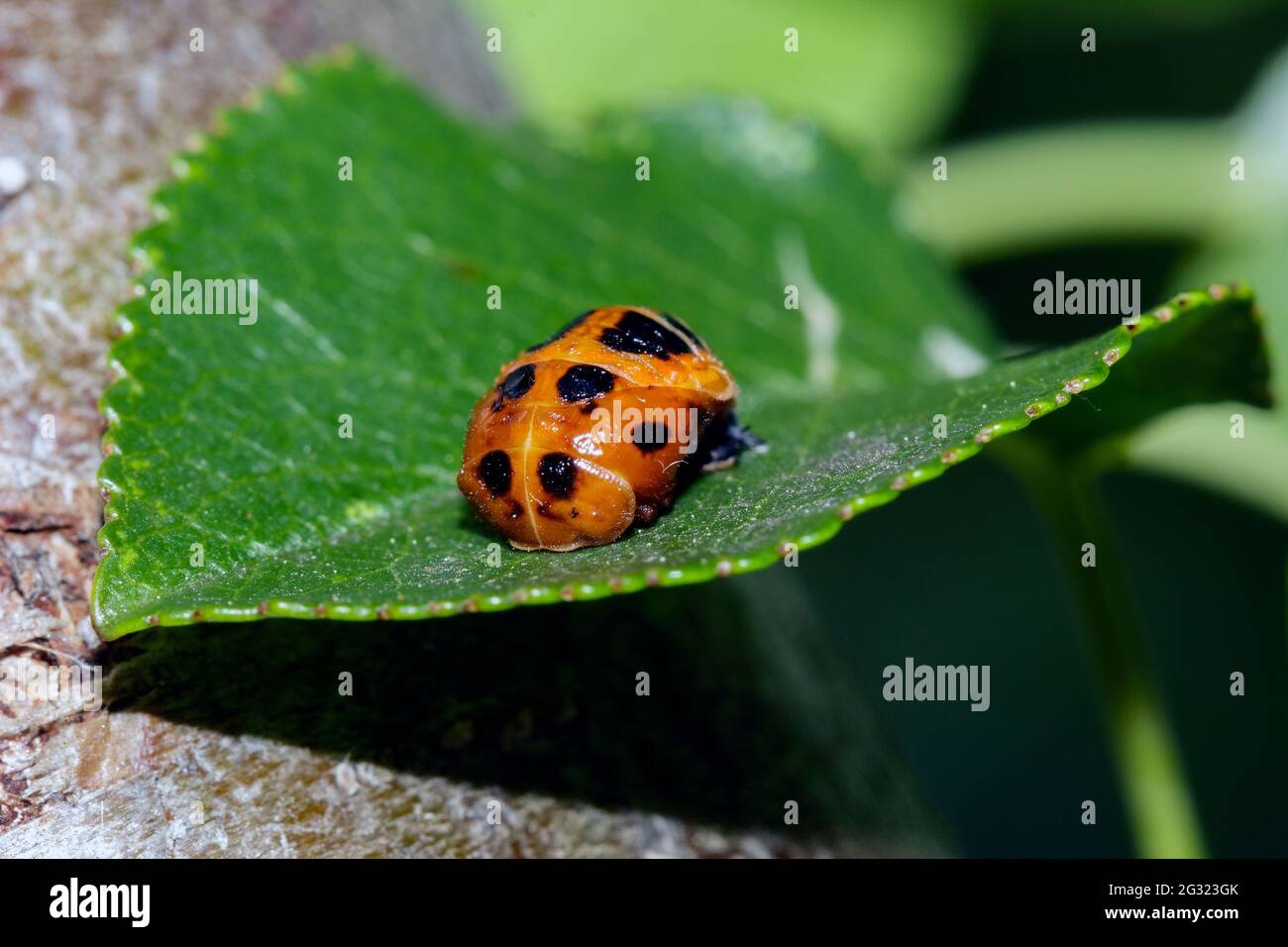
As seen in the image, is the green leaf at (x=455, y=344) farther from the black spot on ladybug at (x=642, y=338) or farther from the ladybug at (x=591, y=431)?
the black spot on ladybug at (x=642, y=338)

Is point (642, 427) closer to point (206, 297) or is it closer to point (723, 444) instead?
point (723, 444)

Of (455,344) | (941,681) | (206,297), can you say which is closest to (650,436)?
(455,344)

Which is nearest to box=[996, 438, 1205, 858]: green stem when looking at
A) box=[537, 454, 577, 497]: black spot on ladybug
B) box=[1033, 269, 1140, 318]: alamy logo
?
box=[537, 454, 577, 497]: black spot on ladybug

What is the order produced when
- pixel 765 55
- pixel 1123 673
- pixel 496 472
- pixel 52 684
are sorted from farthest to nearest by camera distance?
1. pixel 765 55
2. pixel 1123 673
3. pixel 496 472
4. pixel 52 684

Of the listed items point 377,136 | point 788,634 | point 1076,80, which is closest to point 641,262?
point 377,136

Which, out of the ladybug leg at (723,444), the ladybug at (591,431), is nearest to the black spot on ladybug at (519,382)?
the ladybug at (591,431)
